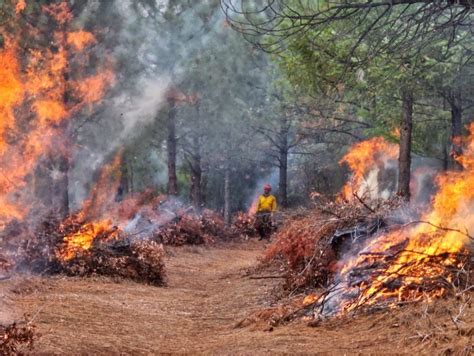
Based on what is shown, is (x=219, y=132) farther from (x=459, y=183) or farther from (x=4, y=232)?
(x=459, y=183)

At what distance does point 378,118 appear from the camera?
1501cm

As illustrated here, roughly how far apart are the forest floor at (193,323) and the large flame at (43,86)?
25.6 feet

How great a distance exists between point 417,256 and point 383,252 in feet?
1.53

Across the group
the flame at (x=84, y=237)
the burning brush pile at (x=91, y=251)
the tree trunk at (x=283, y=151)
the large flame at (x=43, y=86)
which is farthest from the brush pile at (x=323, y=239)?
the tree trunk at (x=283, y=151)

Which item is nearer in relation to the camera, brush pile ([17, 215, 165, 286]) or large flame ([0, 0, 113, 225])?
brush pile ([17, 215, 165, 286])

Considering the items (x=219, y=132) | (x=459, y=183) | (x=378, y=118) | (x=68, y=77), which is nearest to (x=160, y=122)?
(x=219, y=132)

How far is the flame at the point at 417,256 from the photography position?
773 cm

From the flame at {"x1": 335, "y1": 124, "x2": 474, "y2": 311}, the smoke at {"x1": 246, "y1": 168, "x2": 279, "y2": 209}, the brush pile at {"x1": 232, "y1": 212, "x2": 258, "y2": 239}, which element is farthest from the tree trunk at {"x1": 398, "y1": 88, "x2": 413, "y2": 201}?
the smoke at {"x1": 246, "y1": 168, "x2": 279, "y2": 209}

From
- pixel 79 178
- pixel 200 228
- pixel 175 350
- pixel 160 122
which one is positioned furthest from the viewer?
pixel 79 178

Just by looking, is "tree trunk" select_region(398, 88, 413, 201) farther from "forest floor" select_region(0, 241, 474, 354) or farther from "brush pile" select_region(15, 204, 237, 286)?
"brush pile" select_region(15, 204, 237, 286)

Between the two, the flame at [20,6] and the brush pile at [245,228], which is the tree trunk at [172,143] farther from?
the flame at [20,6]

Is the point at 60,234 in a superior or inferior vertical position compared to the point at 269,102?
inferior

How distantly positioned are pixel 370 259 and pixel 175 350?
2.95 meters

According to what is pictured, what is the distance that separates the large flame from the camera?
1786 cm
